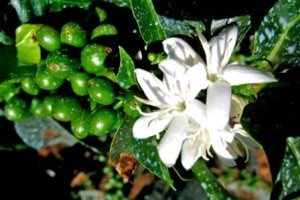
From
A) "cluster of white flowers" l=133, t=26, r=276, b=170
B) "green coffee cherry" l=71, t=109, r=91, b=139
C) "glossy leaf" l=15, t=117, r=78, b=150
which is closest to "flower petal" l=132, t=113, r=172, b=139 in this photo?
"cluster of white flowers" l=133, t=26, r=276, b=170

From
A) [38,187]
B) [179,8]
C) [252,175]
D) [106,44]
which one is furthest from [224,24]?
[252,175]

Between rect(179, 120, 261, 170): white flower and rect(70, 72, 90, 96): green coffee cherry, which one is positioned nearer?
rect(179, 120, 261, 170): white flower

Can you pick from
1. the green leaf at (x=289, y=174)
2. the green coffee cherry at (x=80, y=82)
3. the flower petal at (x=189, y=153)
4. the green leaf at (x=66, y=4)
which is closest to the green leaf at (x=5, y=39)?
the green leaf at (x=66, y=4)

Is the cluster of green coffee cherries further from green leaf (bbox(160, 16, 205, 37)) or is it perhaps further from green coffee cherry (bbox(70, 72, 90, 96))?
green leaf (bbox(160, 16, 205, 37))

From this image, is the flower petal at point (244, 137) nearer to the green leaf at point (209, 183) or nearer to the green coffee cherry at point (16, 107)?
the green leaf at point (209, 183)

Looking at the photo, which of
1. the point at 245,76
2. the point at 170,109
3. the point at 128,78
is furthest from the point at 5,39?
the point at 245,76

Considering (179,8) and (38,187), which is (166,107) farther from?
(38,187)
